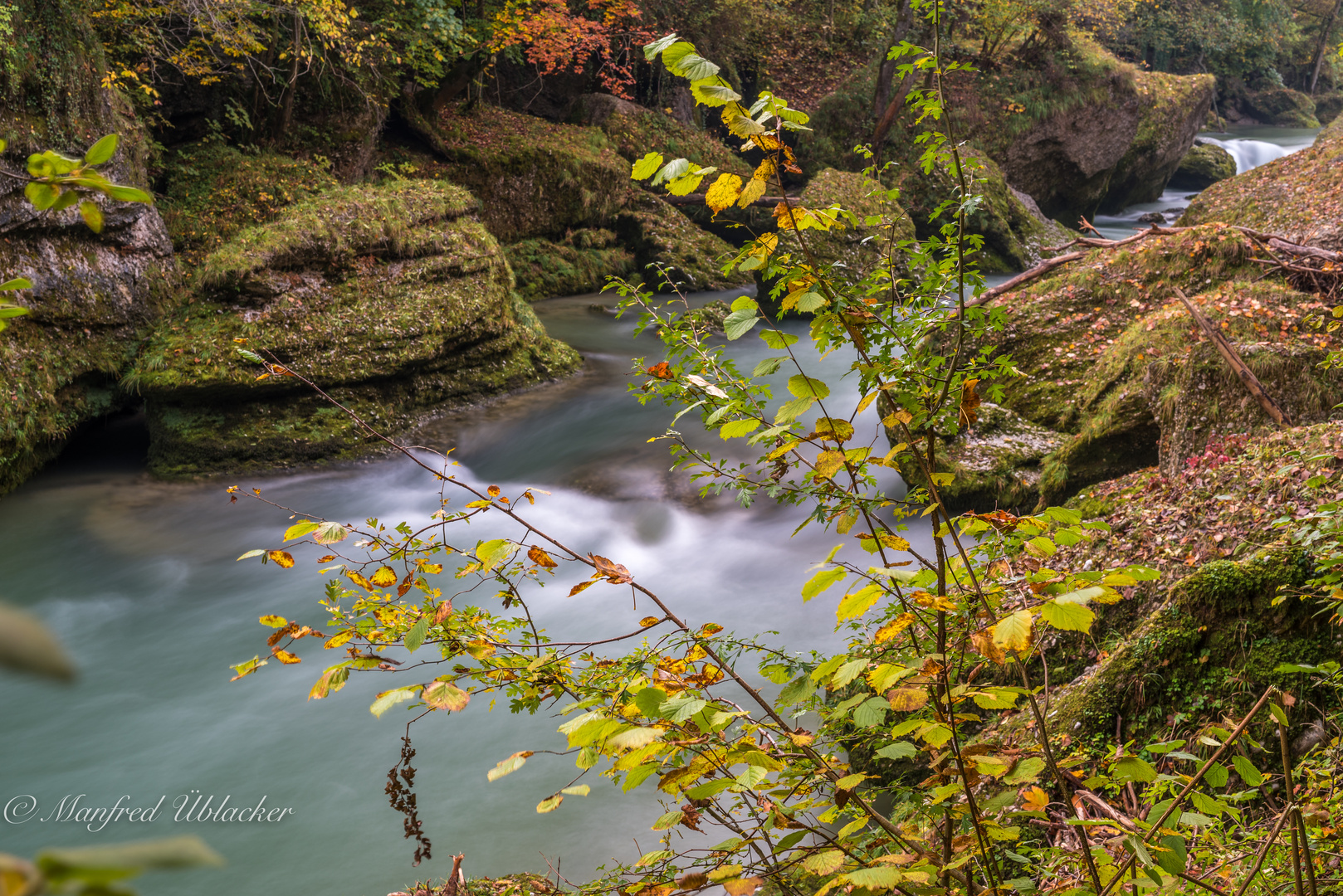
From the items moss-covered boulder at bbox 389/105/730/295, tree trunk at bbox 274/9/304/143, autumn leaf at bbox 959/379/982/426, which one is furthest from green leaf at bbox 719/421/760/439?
moss-covered boulder at bbox 389/105/730/295

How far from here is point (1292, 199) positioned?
27.2 ft

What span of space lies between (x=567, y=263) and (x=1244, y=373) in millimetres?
11413

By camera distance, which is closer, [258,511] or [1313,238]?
[1313,238]

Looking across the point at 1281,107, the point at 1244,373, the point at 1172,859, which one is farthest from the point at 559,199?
the point at 1281,107

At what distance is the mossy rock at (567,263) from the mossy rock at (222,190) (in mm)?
3822

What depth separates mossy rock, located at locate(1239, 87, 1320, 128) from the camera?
2783 cm

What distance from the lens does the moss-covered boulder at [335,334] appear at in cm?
778

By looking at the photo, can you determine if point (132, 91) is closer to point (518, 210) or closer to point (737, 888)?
point (518, 210)

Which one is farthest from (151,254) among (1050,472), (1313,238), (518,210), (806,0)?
(806,0)

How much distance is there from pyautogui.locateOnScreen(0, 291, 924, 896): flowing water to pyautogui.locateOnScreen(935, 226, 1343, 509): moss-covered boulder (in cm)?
151

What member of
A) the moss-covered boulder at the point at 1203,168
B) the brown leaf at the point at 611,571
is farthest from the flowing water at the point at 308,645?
the moss-covered boulder at the point at 1203,168

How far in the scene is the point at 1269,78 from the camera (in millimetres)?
27812

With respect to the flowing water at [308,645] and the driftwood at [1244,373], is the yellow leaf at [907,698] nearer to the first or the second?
the flowing water at [308,645]

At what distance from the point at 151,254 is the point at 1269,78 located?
35648 millimetres
